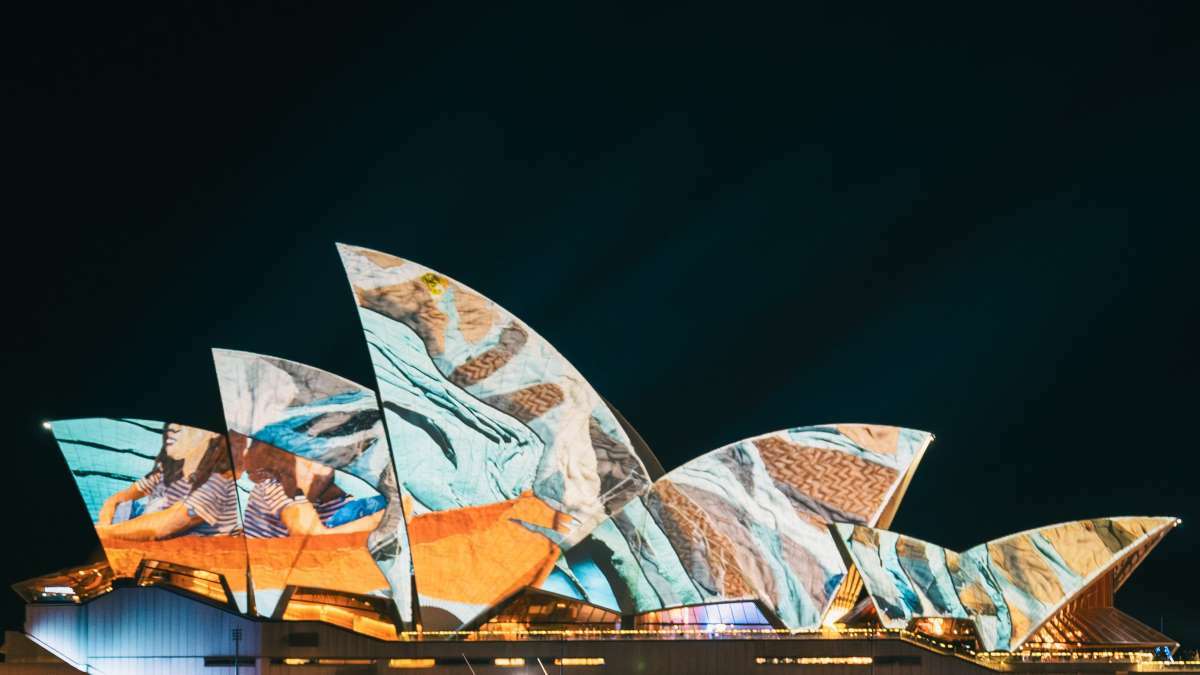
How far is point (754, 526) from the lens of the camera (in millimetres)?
42750

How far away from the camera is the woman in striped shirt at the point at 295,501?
43750 mm

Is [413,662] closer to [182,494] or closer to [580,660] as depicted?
[580,660]

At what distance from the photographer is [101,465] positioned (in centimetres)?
4434

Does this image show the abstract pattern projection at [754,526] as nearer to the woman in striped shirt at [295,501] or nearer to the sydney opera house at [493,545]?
the sydney opera house at [493,545]

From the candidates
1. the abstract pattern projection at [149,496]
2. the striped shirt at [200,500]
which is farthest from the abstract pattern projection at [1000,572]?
the abstract pattern projection at [149,496]

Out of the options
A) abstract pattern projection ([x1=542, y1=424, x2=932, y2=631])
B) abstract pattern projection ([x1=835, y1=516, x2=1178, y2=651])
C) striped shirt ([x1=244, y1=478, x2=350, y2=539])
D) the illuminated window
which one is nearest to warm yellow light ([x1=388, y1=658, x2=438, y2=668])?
abstract pattern projection ([x1=542, y1=424, x2=932, y2=631])

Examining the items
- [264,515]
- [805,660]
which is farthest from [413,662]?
[805,660]

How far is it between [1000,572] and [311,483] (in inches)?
806

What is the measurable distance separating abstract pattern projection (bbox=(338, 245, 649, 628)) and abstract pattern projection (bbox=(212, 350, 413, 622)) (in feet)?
4.58

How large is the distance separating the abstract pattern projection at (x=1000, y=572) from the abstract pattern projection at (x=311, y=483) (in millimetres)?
13563

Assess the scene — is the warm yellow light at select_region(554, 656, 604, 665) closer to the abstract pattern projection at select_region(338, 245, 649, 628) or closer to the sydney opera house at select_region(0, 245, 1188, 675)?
the sydney opera house at select_region(0, 245, 1188, 675)

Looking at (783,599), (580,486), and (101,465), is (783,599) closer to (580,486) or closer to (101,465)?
(580,486)

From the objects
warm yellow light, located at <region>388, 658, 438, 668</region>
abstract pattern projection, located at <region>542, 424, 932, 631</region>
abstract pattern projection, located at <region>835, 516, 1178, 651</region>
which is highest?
abstract pattern projection, located at <region>542, 424, 932, 631</region>

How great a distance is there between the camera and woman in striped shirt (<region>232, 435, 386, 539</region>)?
144ft
